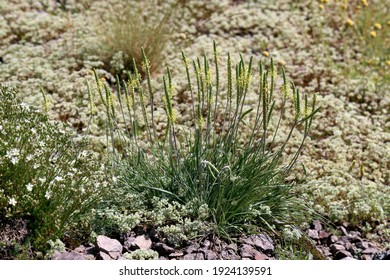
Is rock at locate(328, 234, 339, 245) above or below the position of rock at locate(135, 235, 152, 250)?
below

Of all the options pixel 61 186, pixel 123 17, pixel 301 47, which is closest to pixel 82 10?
pixel 123 17

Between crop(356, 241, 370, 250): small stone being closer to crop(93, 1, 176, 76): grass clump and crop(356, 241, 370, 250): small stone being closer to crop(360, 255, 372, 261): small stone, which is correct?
crop(360, 255, 372, 261): small stone

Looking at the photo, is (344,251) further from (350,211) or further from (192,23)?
(192,23)

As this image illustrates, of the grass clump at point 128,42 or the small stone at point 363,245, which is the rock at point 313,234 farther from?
the grass clump at point 128,42

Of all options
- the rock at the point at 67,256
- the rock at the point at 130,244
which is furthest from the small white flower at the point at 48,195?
the rock at the point at 130,244

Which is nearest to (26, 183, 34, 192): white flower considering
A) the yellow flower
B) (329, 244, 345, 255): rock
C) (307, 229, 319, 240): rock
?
(307, 229, 319, 240): rock

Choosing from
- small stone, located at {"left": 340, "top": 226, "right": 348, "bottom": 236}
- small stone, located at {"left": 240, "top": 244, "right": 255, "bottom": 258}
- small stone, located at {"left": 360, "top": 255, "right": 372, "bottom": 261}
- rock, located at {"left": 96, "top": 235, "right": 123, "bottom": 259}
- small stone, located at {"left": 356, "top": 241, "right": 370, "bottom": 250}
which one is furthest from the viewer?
small stone, located at {"left": 340, "top": 226, "right": 348, "bottom": 236}

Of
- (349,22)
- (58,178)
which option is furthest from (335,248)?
(349,22)
